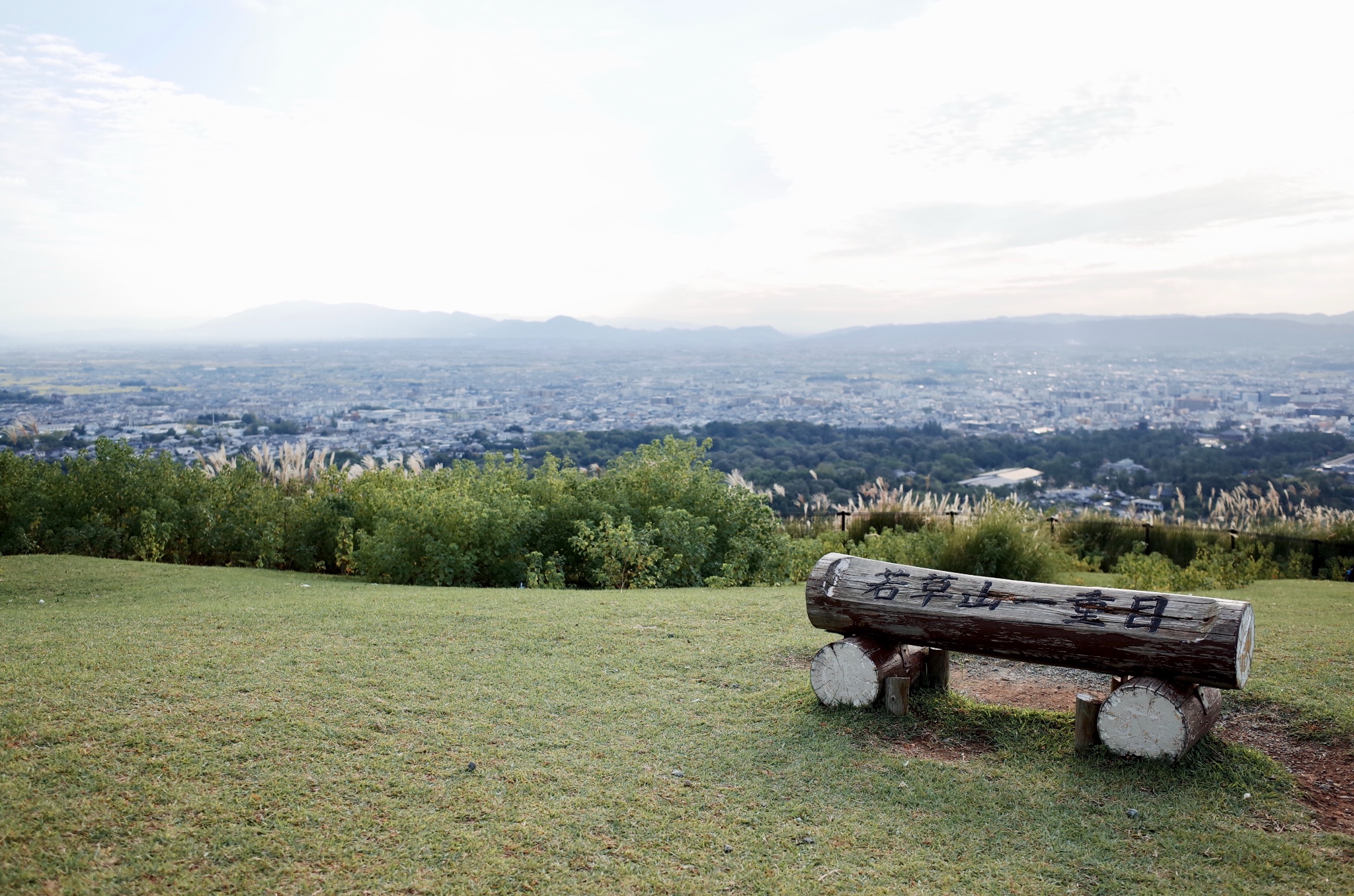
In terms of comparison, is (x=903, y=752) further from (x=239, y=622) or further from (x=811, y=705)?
(x=239, y=622)

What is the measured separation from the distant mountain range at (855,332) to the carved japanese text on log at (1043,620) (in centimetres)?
6739

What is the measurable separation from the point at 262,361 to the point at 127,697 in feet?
215

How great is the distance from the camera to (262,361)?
2494 inches

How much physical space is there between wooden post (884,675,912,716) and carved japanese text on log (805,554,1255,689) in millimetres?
292

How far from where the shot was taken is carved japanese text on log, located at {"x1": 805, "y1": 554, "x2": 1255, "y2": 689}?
4.33m

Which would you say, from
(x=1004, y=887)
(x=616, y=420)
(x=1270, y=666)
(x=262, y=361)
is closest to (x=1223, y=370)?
(x=616, y=420)

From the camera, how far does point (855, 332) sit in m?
116

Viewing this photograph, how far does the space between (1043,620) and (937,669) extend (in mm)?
1176

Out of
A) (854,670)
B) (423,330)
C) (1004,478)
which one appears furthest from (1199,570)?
(423,330)

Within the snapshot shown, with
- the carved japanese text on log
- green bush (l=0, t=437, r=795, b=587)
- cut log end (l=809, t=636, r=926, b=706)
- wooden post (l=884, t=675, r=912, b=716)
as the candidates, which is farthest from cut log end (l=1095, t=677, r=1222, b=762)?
green bush (l=0, t=437, r=795, b=587)

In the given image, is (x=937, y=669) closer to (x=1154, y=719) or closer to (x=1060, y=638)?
(x=1060, y=638)

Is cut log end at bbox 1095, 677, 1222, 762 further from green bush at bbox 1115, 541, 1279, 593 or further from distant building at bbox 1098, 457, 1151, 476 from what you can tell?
distant building at bbox 1098, 457, 1151, 476

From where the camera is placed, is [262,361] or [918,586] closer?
[918,586]

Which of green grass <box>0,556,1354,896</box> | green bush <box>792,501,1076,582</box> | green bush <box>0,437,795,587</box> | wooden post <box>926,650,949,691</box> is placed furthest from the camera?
green bush <box>792,501,1076,582</box>
